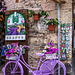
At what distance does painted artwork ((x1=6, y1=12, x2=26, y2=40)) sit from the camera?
4280 millimetres

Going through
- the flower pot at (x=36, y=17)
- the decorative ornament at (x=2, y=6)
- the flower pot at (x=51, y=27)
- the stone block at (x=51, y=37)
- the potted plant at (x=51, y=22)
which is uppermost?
the decorative ornament at (x=2, y=6)

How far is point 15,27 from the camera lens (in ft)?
14.2

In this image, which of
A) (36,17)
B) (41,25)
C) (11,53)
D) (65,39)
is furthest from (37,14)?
(11,53)

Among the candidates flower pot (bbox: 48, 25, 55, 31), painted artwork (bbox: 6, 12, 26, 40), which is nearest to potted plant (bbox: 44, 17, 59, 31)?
flower pot (bbox: 48, 25, 55, 31)

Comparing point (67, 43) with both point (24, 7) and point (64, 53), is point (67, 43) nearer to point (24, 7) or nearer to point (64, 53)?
point (64, 53)

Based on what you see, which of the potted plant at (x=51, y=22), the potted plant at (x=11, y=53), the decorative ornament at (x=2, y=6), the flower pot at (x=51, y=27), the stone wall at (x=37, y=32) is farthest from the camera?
the decorative ornament at (x=2, y=6)

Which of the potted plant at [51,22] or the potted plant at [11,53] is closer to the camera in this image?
the potted plant at [11,53]

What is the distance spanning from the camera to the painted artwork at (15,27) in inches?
169

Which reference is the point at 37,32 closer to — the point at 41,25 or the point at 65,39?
the point at 41,25

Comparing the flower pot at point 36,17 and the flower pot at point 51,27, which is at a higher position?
the flower pot at point 36,17

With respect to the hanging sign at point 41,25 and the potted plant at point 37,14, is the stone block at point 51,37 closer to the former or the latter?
the hanging sign at point 41,25

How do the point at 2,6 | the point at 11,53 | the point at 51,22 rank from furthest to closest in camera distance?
the point at 2,6 → the point at 51,22 → the point at 11,53

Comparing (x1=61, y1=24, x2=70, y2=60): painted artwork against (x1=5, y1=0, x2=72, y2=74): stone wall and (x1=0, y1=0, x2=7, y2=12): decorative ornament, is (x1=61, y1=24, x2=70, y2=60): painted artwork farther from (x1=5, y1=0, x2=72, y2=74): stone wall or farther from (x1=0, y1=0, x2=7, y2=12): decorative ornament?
(x1=0, y1=0, x2=7, y2=12): decorative ornament

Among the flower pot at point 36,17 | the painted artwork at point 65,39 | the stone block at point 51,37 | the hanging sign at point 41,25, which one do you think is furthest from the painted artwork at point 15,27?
the painted artwork at point 65,39
